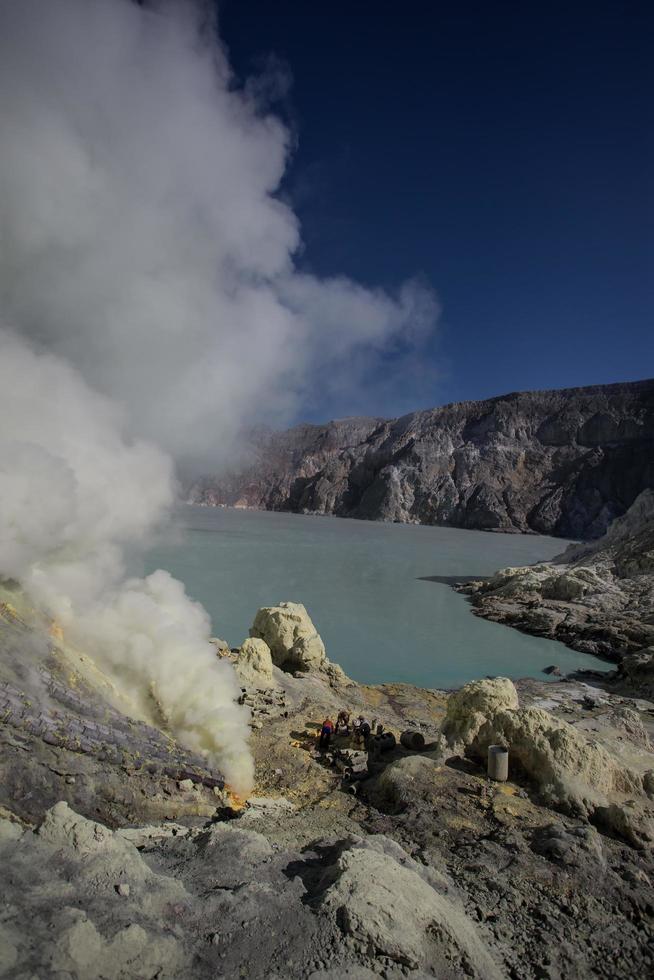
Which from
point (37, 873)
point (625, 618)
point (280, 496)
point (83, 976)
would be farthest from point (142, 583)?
point (280, 496)

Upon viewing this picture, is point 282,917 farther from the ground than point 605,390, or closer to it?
closer to it

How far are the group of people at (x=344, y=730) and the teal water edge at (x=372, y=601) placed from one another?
8.32m

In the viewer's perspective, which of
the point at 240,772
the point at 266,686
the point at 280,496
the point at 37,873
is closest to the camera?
the point at 37,873

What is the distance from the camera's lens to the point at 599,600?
1312 inches

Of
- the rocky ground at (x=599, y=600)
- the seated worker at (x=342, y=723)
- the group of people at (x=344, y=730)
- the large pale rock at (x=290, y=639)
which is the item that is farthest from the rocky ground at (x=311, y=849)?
the rocky ground at (x=599, y=600)

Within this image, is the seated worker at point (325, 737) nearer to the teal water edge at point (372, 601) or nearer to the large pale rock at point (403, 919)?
the large pale rock at point (403, 919)

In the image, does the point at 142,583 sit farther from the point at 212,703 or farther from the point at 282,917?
the point at 282,917

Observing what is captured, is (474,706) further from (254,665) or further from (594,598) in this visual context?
(594,598)

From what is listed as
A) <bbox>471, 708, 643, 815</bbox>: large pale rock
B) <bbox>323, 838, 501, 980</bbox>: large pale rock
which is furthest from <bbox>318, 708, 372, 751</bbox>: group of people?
<bbox>323, 838, 501, 980</bbox>: large pale rock

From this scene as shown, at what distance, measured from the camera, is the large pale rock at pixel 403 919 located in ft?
15.2

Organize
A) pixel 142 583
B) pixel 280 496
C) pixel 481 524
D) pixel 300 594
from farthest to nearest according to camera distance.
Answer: pixel 280 496, pixel 481 524, pixel 300 594, pixel 142 583

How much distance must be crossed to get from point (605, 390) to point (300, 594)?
126000 millimetres

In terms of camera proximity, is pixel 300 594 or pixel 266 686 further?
pixel 300 594

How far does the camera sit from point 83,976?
3.69 m
